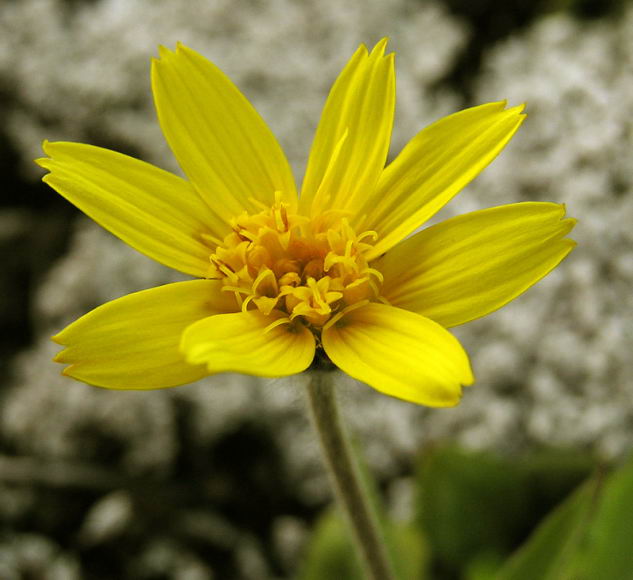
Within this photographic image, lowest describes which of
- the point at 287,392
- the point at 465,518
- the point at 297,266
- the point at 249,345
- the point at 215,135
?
the point at 465,518

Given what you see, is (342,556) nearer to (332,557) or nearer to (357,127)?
(332,557)

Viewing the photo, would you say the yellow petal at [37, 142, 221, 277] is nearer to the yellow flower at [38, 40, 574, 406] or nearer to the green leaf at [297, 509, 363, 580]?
the yellow flower at [38, 40, 574, 406]

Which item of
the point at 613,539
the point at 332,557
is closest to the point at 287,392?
the point at 332,557

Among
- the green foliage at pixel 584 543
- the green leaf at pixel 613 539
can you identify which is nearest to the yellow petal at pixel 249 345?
the green foliage at pixel 584 543

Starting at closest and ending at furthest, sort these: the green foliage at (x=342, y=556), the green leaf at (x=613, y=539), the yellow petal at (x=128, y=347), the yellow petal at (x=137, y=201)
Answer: the yellow petal at (x=128, y=347) → the yellow petal at (x=137, y=201) → the green leaf at (x=613, y=539) → the green foliage at (x=342, y=556)

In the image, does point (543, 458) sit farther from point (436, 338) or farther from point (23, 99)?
point (23, 99)

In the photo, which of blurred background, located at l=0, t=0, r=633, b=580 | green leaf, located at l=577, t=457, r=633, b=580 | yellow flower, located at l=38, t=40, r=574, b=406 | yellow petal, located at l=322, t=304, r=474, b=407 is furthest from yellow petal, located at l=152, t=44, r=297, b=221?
green leaf, located at l=577, t=457, r=633, b=580

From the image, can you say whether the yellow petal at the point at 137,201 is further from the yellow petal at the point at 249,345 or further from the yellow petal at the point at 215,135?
the yellow petal at the point at 249,345
